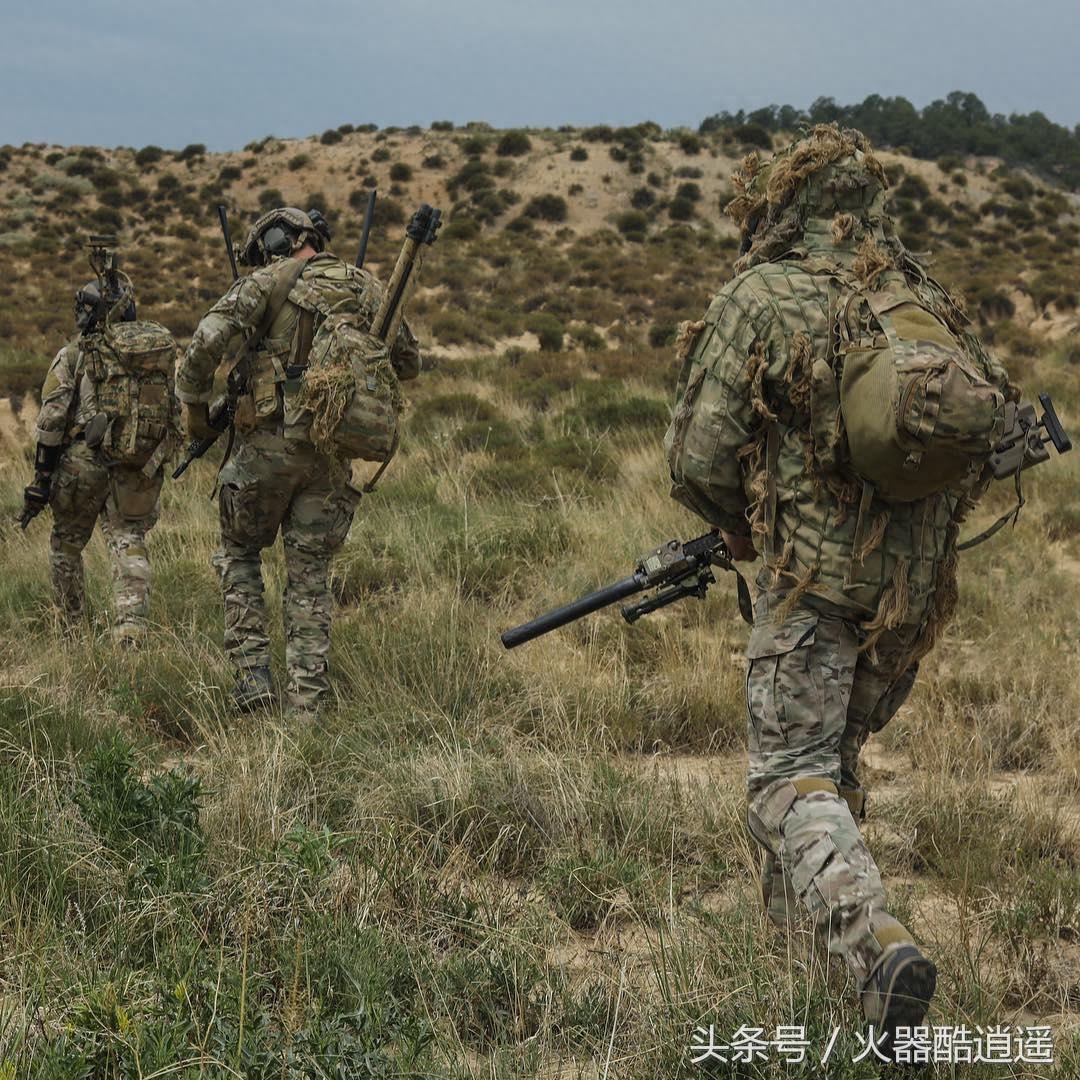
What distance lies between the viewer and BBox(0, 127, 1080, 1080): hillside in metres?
2.52

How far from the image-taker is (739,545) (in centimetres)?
309

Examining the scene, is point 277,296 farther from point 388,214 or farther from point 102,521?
point 388,214

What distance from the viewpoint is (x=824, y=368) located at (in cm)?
265

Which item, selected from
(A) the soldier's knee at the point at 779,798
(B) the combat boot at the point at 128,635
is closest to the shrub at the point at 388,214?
(B) the combat boot at the point at 128,635

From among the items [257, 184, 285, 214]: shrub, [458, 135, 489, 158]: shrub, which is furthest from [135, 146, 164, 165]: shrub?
[458, 135, 489, 158]: shrub

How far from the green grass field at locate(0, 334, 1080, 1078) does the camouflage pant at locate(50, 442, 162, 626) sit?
0.75ft

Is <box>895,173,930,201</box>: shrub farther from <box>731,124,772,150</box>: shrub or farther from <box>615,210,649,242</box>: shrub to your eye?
<box>615,210,649,242</box>: shrub

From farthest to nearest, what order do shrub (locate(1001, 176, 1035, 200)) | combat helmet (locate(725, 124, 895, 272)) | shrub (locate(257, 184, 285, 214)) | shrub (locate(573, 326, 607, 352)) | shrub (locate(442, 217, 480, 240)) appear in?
shrub (locate(1001, 176, 1035, 200)), shrub (locate(257, 184, 285, 214)), shrub (locate(442, 217, 480, 240)), shrub (locate(573, 326, 607, 352)), combat helmet (locate(725, 124, 895, 272))

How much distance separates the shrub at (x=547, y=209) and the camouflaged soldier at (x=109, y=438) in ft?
90.3

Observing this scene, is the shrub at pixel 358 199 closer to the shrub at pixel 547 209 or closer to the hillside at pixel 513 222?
the hillside at pixel 513 222

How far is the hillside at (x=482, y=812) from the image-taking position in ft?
8.26

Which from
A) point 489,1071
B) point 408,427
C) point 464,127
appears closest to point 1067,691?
point 489,1071

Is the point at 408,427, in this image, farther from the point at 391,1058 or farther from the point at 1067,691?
the point at 391,1058

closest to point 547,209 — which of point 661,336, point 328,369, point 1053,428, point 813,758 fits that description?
point 661,336
